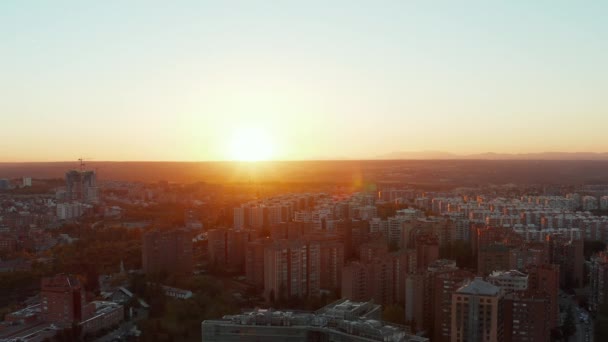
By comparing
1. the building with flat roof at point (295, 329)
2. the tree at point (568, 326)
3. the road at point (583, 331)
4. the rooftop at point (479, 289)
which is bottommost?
the road at point (583, 331)

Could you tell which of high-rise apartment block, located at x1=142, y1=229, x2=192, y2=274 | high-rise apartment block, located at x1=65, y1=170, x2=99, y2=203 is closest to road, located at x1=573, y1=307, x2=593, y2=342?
high-rise apartment block, located at x1=142, y1=229, x2=192, y2=274

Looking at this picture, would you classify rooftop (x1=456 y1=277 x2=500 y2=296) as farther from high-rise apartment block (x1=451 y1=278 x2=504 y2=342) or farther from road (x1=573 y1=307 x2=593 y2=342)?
road (x1=573 y1=307 x2=593 y2=342)

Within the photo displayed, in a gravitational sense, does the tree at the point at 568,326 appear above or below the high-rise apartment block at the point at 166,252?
below

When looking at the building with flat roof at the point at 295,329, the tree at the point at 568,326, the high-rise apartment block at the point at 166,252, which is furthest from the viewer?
the high-rise apartment block at the point at 166,252

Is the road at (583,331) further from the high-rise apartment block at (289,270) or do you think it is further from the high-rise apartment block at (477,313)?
the high-rise apartment block at (289,270)

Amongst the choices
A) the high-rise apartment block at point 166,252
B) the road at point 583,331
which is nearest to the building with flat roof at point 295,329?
the road at point 583,331

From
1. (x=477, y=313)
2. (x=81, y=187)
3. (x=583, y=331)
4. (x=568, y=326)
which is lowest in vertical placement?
(x=583, y=331)

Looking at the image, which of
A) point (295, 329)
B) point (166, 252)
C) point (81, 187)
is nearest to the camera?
point (295, 329)

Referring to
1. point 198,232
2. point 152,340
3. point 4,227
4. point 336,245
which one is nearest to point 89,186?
point 4,227

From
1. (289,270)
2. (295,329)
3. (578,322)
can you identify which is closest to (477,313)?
(295,329)

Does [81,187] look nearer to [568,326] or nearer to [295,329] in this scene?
[568,326]

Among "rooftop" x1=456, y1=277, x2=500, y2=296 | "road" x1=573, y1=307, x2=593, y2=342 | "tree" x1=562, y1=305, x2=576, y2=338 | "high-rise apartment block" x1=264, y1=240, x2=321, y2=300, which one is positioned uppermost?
"rooftop" x1=456, y1=277, x2=500, y2=296
